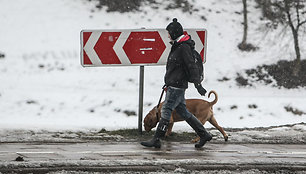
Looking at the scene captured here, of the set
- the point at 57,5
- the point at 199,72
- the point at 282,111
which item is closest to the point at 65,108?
the point at 282,111

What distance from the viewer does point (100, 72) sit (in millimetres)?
20641

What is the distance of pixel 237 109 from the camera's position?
1536 cm

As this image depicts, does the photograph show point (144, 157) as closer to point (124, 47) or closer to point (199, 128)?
point (199, 128)

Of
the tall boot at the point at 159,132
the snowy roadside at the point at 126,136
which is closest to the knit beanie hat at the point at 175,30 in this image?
the tall boot at the point at 159,132

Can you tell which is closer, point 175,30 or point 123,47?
point 175,30

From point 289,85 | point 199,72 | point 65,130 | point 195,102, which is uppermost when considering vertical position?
point 199,72

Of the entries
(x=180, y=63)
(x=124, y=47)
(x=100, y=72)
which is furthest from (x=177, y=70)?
(x=100, y=72)

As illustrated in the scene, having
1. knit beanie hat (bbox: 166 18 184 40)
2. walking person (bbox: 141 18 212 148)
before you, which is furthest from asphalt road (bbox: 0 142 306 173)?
knit beanie hat (bbox: 166 18 184 40)

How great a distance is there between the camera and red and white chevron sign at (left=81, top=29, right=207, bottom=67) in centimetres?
782

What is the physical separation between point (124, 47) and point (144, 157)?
2.55 m

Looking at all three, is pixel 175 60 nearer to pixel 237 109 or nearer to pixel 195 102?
pixel 195 102

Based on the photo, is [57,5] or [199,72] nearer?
[199,72]

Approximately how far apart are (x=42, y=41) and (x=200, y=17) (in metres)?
9.47

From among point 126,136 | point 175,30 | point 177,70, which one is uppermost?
point 175,30
